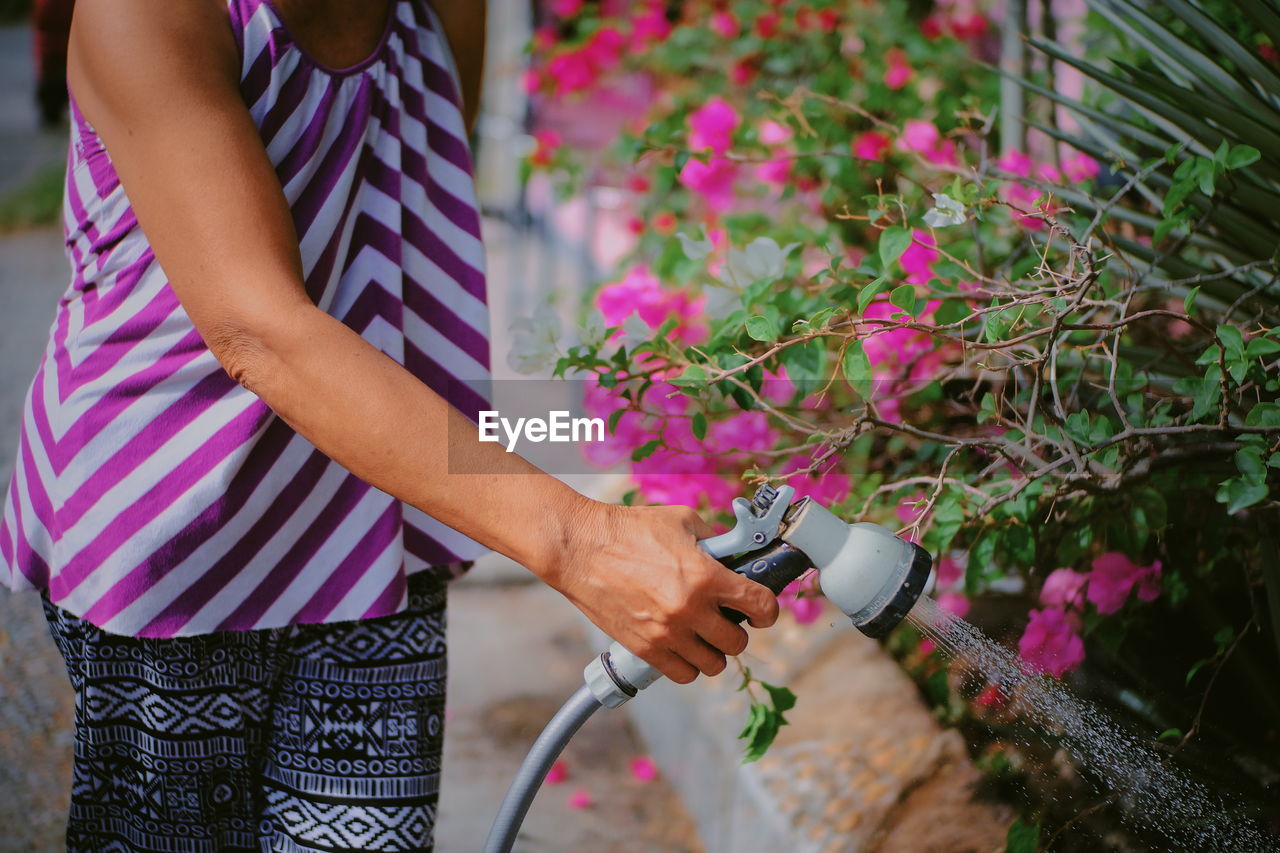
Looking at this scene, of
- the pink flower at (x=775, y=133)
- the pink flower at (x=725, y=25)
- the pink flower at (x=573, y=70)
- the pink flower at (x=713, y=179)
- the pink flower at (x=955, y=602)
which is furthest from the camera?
the pink flower at (x=573, y=70)

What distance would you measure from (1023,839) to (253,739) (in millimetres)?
1049

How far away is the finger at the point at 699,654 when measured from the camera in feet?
3.15

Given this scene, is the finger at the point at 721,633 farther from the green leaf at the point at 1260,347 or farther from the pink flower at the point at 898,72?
the pink flower at the point at 898,72

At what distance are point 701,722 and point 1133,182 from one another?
1.61 meters

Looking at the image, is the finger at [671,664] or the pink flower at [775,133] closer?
the finger at [671,664]

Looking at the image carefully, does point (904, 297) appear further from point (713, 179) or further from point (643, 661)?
point (713, 179)

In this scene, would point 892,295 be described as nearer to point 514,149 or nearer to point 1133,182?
point 1133,182

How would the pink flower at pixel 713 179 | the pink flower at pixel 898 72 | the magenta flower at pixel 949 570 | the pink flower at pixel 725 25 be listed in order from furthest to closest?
the pink flower at pixel 725 25 < the pink flower at pixel 898 72 < the pink flower at pixel 713 179 < the magenta flower at pixel 949 570

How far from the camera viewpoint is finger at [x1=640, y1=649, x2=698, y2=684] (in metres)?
0.97

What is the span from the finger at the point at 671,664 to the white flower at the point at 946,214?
0.59 meters

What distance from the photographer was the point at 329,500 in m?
1.39

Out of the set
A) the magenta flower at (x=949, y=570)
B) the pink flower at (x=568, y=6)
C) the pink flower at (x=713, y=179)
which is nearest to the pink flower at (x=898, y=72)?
the pink flower at (x=713, y=179)

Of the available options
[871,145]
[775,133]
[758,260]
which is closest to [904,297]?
[758,260]

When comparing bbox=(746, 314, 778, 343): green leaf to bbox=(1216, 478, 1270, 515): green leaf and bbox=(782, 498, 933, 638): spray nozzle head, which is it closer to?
bbox=(782, 498, 933, 638): spray nozzle head
